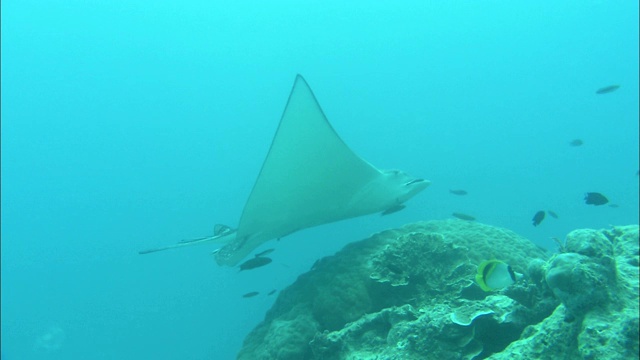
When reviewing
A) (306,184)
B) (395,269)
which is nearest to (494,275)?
(395,269)

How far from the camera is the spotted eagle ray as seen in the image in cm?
520

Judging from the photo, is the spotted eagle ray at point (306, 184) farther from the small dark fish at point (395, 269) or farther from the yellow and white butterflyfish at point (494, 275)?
the yellow and white butterflyfish at point (494, 275)

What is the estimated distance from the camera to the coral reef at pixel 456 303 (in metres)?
2.50

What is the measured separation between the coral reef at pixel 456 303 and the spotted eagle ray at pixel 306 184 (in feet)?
2.18

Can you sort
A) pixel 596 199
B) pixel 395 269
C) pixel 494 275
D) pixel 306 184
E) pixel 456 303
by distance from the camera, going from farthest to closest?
1. pixel 596 199
2. pixel 306 184
3. pixel 395 269
4. pixel 456 303
5. pixel 494 275

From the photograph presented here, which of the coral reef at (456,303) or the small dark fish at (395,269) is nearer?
the coral reef at (456,303)

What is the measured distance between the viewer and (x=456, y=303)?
4.20 metres

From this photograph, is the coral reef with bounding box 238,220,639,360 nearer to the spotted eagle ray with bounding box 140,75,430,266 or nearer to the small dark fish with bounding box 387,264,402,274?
the small dark fish with bounding box 387,264,402,274

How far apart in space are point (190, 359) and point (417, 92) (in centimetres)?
5912

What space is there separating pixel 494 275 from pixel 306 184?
245 centimetres

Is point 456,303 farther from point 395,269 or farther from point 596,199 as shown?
point 596,199

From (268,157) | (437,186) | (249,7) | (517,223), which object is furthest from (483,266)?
(249,7)

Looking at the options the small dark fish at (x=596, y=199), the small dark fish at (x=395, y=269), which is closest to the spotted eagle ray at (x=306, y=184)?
the small dark fish at (x=395, y=269)

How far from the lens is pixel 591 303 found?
97.5 inches
